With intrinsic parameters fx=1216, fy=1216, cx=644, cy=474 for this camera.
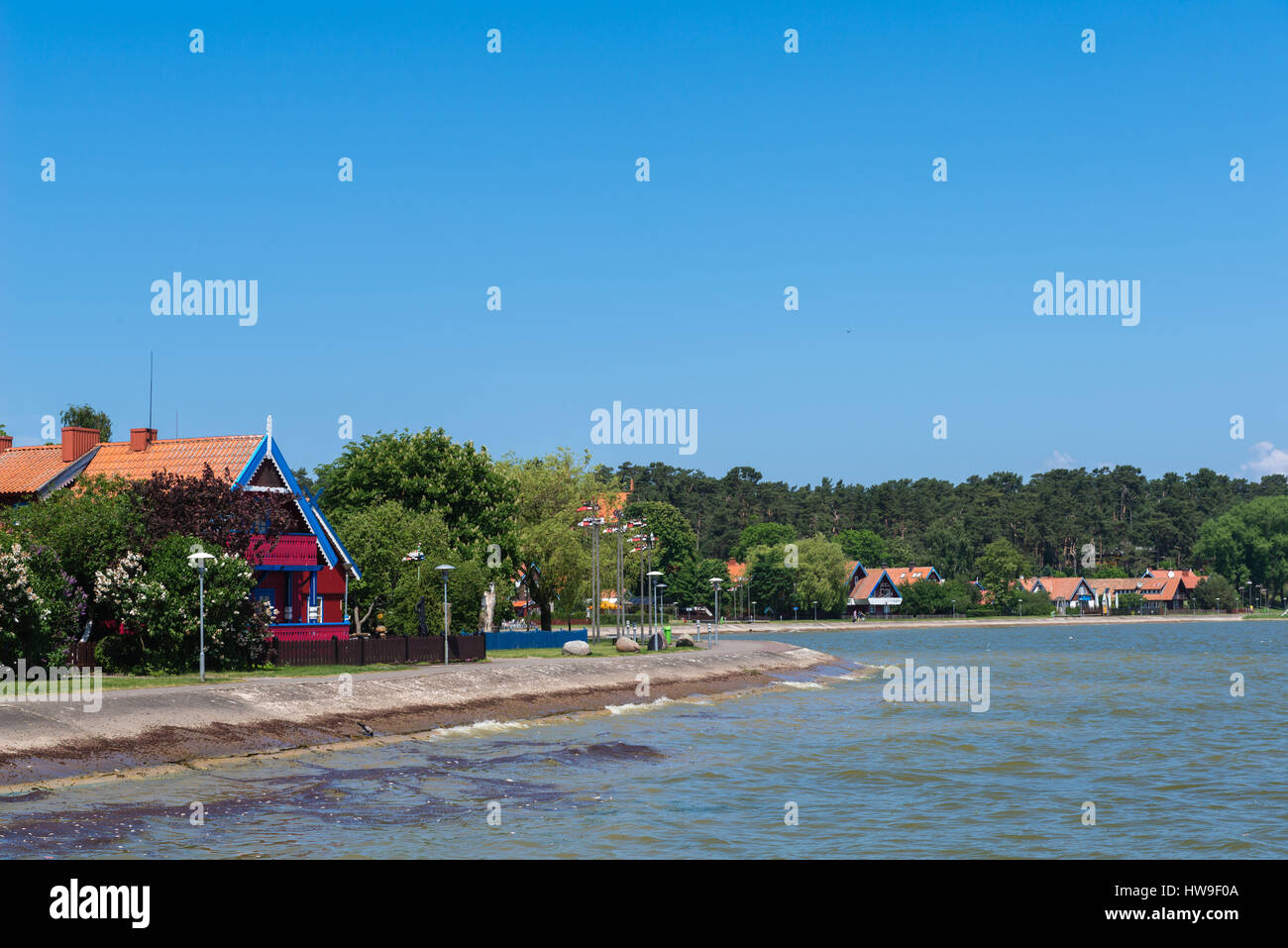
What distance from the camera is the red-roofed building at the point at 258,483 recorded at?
150 ft

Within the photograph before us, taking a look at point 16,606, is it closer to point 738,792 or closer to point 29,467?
point 738,792

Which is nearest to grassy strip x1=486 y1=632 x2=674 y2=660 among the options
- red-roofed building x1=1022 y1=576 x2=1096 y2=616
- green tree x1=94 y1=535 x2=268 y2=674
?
green tree x1=94 y1=535 x2=268 y2=674

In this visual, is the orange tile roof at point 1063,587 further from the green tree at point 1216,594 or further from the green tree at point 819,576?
the green tree at point 819,576

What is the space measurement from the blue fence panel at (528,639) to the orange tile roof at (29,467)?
64.9ft

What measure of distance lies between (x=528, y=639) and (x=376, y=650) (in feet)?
59.3

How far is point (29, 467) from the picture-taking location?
50.4 metres

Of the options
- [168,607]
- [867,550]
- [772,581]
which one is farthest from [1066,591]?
[168,607]

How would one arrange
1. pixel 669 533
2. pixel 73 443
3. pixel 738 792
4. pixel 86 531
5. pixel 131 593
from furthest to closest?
1. pixel 669 533
2. pixel 73 443
3. pixel 86 531
4. pixel 131 593
5. pixel 738 792

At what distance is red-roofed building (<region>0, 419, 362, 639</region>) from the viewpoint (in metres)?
45.8

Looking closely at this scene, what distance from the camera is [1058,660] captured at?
76062 mm

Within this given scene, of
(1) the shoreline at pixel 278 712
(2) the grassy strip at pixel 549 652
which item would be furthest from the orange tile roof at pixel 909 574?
(1) the shoreline at pixel 278 712

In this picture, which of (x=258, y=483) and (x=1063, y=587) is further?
(x=1063, y=587)
